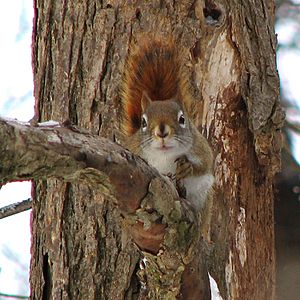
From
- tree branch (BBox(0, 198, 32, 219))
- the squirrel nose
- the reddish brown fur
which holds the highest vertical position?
the reddish brown fur

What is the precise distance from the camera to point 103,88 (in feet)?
6.92

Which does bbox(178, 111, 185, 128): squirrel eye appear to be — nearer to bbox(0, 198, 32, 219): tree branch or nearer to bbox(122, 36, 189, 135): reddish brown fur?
bbox(122, 36, 189, 135): reddish brown fur

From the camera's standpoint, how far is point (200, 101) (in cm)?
217

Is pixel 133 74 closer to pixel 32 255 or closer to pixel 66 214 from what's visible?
pixel 66 214

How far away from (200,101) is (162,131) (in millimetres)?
233

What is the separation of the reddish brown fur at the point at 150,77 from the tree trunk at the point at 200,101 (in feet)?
0.11

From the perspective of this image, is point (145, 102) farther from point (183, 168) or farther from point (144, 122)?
point (183, 168)

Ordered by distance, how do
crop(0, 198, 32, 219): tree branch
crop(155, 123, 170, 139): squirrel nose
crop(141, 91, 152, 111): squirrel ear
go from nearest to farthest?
crop(155, 123, 170, 139): squirrel nose, crop(141, 91, 152, 111): squirrel ear, crop(0, 198, 32, 219): tree branch

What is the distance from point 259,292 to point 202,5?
74 cm

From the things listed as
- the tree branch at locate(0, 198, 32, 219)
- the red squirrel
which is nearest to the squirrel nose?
the red squirrel

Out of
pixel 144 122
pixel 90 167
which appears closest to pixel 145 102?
pixel 144 122

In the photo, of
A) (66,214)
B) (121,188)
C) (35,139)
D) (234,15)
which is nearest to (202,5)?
(234,15)

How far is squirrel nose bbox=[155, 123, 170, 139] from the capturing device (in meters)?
1.96

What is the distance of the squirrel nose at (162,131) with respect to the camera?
77.2 inches
